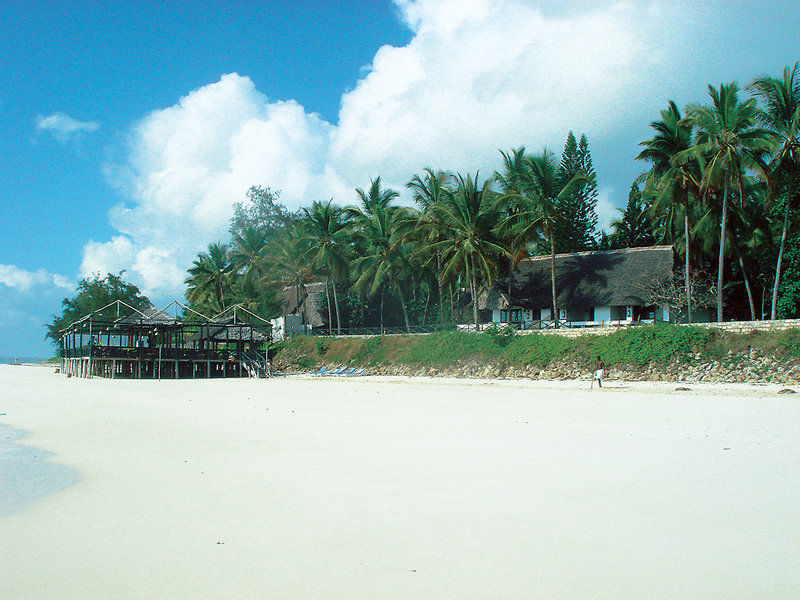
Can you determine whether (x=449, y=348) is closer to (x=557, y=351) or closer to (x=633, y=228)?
Result: (x=557, y=351)

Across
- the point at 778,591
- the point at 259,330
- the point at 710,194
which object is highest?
the point at 710,194

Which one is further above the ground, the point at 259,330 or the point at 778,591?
the point at 259,330

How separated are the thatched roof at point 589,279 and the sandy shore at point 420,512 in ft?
64.4

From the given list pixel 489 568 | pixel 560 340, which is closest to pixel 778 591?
pixel 489 568

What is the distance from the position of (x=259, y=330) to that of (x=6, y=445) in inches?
1202

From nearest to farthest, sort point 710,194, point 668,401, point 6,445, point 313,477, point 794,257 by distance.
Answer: point 313,477 < point 6,445 < point 668,401 < point 710,194 < point 794,257

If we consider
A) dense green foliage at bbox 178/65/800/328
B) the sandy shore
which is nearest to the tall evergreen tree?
dense green foliage at bbox 178/65/800/328

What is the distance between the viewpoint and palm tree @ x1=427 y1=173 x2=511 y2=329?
31031 mm

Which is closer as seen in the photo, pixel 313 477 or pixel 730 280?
pixel 313 477

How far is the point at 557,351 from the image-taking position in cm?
2662

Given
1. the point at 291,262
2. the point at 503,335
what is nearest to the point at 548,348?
the point at 503,335

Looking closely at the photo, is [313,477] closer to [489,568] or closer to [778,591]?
[489,568]

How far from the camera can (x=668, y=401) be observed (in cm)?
1580

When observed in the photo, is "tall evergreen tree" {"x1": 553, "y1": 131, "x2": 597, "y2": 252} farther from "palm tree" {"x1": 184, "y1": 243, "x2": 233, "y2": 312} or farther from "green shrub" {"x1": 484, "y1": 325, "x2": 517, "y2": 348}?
"palm tree" {"x1": 184, "y1": 243, "x2": 233, "y2": 312}
